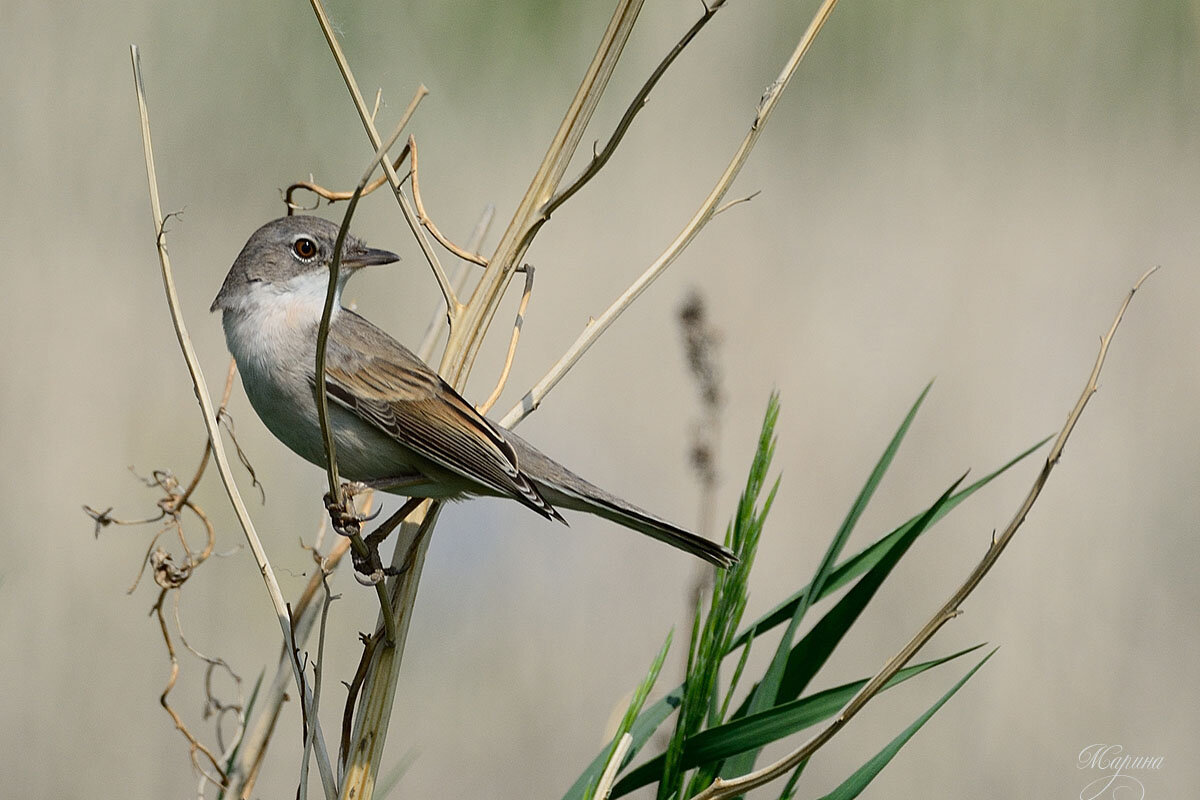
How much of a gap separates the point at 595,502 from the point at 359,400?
25.2 inches

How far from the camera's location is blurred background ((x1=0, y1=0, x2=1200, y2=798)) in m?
4.97

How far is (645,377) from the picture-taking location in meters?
6.05

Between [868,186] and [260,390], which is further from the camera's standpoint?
[868,186]

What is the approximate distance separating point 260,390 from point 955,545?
3646 mm

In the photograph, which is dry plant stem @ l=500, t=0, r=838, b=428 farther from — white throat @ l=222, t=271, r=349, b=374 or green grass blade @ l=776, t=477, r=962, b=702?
white throat @ l=222, t=271, r=349, b=374

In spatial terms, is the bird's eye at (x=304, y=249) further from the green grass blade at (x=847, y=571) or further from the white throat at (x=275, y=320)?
the green grass blade at (x=847, y=571)

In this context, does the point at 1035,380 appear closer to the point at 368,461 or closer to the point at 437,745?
the point at 437,745

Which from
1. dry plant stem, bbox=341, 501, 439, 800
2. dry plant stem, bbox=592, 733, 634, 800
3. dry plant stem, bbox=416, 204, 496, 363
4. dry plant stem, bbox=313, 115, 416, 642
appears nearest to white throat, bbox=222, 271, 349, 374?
dry plant stem, bbox=416, 204, 496, 363

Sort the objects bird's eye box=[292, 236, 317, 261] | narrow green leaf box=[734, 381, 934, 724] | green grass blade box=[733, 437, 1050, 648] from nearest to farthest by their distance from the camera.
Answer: narrow green leaf box=[734, 381, 934, 724] < green grass blade box=[733, 437, 1050, 648] < bird's eye box=[292, 236, 317, 261]

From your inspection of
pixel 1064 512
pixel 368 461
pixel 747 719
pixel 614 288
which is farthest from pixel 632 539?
pixel 747 719

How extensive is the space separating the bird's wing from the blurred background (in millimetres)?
1640

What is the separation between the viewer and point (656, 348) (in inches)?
A: 242

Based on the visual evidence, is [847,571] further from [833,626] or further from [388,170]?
[388,170]

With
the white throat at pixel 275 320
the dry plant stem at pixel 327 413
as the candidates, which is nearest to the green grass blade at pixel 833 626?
the dry plant stem at pixel 327 413
